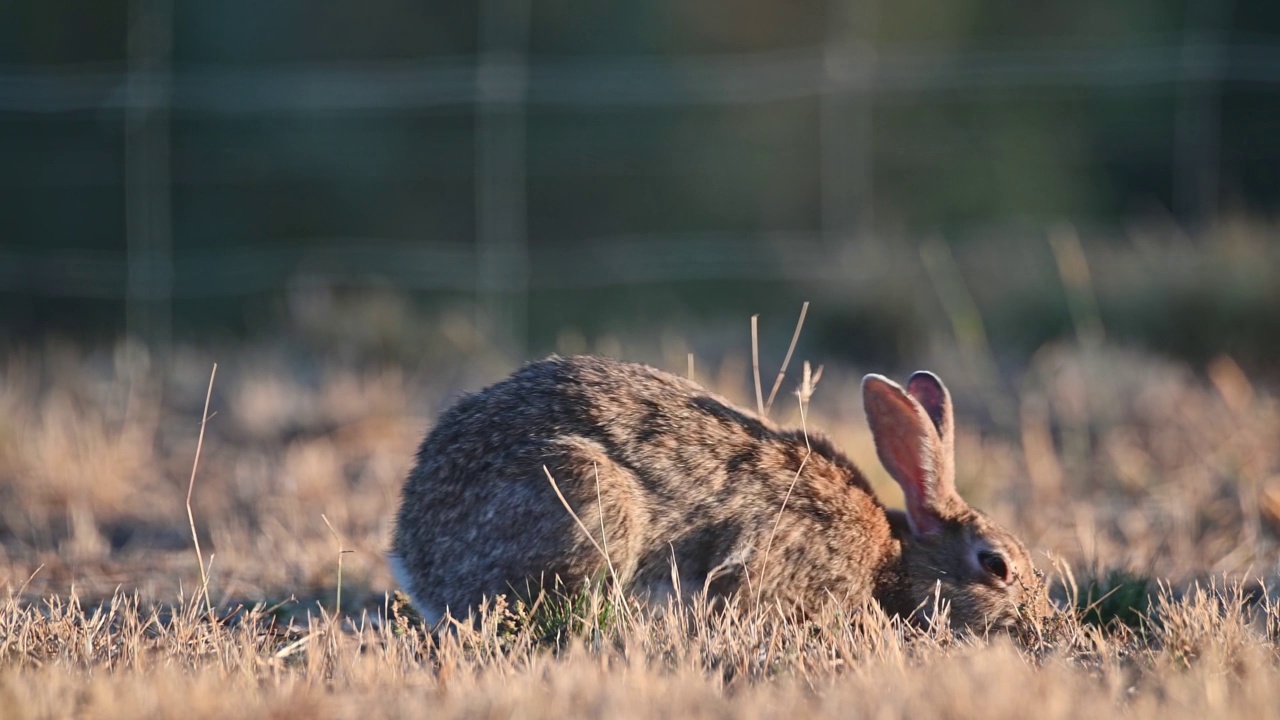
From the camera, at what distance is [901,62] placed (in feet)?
60.2

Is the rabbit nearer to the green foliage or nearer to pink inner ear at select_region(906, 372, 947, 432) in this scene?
pink inner ear at select_region(906, 372, 947, 432)

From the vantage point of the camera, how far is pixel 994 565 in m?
4.69

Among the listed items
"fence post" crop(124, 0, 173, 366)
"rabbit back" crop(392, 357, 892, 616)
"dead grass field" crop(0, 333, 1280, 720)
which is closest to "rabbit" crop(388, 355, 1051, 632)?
"rabbit back" crop(392, 357, 892, 616)

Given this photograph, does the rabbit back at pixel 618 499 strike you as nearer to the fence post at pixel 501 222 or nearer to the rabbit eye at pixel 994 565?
the rabbit eye at pixel 994 565

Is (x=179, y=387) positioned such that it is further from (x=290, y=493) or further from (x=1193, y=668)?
(x=1193, y=668)

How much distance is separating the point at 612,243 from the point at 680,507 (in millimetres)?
15963

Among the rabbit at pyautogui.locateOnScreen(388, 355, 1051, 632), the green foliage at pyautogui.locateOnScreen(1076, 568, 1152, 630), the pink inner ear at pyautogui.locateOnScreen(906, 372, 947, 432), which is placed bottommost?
the green foliage at pyautogui.locateOnScreen(1076, 568, 1152, 630)

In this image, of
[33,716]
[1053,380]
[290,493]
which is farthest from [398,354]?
[33,716]

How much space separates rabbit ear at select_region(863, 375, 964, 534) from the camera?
4.69 m

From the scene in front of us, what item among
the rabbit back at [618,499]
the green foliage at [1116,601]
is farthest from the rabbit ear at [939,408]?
the green foliage at [1116,601]

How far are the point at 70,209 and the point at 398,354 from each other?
1169 cm

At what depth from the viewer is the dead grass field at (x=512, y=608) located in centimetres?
333

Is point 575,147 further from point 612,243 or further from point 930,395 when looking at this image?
point 930,395

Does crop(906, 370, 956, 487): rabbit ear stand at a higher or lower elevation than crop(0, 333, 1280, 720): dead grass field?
higher
